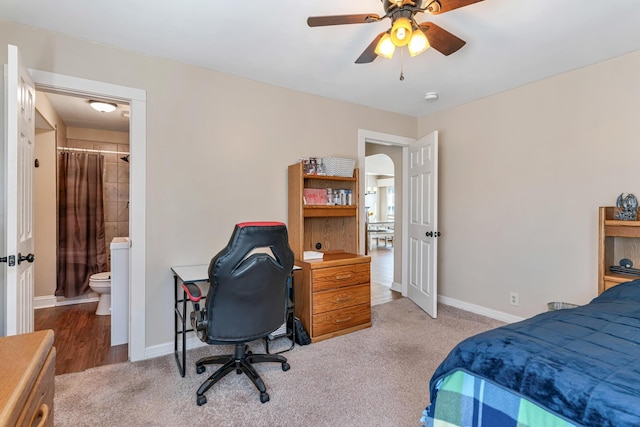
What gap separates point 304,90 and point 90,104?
2368 mm

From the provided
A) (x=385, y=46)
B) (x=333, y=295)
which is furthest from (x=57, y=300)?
(x=385, y=46)

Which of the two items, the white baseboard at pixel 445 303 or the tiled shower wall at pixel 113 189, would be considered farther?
the tiled shower wall at pixel 113 189

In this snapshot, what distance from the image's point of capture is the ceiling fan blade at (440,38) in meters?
1.75

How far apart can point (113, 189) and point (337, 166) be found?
10.8ft

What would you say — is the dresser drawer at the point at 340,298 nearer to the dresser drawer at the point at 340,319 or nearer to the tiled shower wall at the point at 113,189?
the dresser drawer at the point at 340,319

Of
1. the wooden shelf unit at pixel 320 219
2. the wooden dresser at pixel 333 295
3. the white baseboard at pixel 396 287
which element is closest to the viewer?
the wooden dresser at pixel 333 295

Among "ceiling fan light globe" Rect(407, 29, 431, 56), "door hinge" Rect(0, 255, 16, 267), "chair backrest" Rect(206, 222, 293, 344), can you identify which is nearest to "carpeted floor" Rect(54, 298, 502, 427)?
"chair backrest" Rect(206, 222, 293, 344)

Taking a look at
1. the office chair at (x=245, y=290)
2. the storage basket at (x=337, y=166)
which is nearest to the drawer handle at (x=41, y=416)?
the office chair at (x=245, y=290)

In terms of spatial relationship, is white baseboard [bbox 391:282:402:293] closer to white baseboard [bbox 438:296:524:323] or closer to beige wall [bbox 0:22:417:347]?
white baseboard [bbox 438:296:524:323]

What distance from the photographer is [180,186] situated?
2674mm

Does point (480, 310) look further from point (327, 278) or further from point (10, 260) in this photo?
point (10, 260)

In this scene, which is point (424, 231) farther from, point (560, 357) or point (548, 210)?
point (560, 357)

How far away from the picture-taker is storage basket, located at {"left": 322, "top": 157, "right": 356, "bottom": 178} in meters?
3.17

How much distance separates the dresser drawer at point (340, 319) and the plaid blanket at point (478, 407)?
161cm
